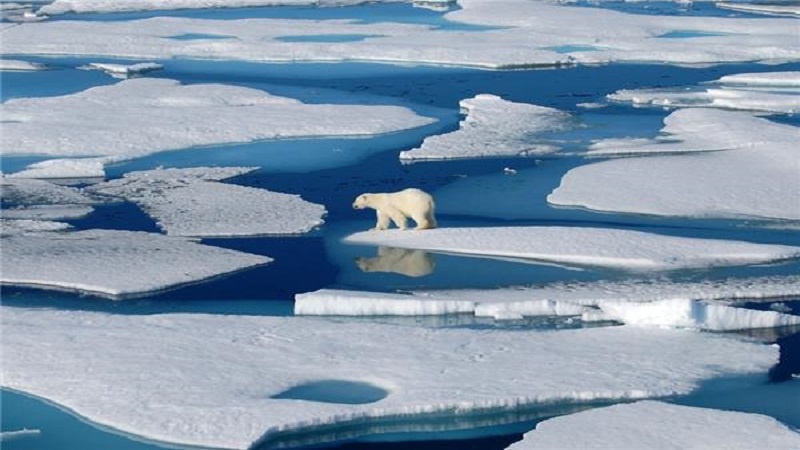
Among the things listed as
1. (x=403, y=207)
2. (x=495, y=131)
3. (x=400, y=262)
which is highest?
(x=403, y=207)

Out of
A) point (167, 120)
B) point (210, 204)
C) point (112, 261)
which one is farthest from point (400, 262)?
point (167, 120)

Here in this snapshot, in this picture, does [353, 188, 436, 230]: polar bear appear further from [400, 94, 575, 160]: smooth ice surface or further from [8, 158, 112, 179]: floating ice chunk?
[8, 158, 112, 179]: floating ice chunk

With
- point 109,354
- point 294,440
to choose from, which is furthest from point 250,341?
point 294,440

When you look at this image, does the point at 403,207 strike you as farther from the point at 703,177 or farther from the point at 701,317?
the point at 703,177

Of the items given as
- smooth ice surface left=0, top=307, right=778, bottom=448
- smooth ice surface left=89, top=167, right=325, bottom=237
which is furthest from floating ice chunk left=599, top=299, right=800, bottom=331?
smooth ice surface left=89, top=167, right=325, bottom=237

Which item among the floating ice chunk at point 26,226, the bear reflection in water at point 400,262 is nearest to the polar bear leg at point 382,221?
the bear reflection in water at point 400,262

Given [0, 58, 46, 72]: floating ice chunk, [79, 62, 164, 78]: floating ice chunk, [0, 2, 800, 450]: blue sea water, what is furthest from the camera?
[0, 58, 46, 72]: floating ice chunk
